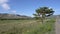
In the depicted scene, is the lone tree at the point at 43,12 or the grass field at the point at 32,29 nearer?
the grass field at the point at 32,29

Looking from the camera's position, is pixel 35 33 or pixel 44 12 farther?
pixel 44 12

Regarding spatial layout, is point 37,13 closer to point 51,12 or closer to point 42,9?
point 42,9

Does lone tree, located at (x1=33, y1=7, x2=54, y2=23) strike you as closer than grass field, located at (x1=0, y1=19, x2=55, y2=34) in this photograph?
No

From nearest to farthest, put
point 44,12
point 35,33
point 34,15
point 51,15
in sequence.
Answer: point 35,33, point 34,15, point 44,12, point 51,15

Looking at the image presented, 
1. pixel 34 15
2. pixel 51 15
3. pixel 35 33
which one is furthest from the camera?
pixel 51 15

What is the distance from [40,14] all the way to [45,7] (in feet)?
11.4

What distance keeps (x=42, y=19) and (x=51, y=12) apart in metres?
5.55

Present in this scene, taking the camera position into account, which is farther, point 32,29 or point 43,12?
point 43,12

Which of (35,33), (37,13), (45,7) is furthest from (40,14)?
(35,33)

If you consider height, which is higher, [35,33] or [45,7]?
[45,7]

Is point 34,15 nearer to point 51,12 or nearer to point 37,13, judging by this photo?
point 37,13

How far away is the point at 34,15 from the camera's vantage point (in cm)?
3922

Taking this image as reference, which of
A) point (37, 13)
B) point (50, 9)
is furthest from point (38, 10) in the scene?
point (50, 9)

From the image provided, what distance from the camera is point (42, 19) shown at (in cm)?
4028
